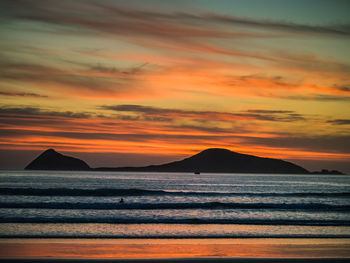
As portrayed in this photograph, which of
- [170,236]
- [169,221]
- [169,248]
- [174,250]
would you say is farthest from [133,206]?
[174,250]

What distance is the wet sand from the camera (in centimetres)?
1312

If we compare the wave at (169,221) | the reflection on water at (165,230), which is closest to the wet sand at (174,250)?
the reflection on water at (165,230)

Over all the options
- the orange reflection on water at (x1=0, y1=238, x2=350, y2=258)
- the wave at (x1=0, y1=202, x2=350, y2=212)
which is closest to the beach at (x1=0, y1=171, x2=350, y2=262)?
the orange reflection on water at (x1=0, y1=238, x2=350, y2=258)

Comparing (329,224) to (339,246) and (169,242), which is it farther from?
(169,242)

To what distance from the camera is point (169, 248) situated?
48.9ft

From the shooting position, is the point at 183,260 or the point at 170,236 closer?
the point at 183,260

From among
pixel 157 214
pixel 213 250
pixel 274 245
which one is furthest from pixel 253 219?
pixel 213 250

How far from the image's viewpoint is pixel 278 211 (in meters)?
29.1

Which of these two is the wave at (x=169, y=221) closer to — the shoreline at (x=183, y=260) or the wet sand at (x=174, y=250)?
the wet sand at (x=174, y=250)

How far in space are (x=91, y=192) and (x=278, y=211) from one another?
20.9m

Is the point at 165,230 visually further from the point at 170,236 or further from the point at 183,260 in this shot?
the point at 183,260

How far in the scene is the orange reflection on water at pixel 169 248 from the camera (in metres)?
13.7

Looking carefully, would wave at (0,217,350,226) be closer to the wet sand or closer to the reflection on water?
the reflection on water

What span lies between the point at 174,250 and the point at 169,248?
1.43ft
